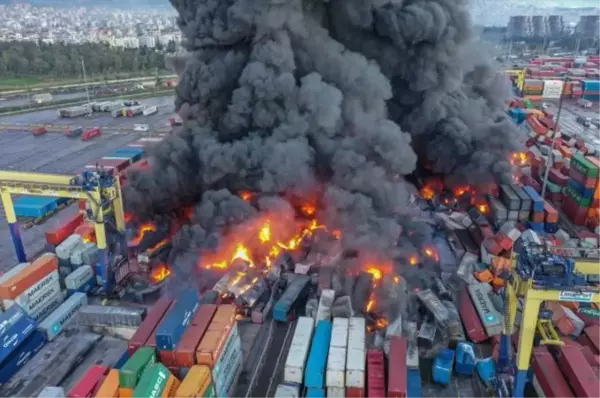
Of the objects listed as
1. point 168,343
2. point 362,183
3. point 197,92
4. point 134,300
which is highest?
point 197,92

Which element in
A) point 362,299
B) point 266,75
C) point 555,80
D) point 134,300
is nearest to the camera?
point 362,299

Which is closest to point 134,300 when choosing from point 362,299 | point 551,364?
point 362,299

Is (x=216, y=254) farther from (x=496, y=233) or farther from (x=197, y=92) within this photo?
(x=496, y=233)

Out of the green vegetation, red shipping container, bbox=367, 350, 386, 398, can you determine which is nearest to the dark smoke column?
red shipping container, bbox=367, 350, 386, 398

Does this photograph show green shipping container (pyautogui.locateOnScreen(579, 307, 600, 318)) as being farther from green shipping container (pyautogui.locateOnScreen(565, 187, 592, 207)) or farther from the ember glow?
the ember glow

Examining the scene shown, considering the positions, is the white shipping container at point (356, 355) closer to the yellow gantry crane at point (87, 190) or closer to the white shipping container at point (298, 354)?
the white shipping container at point (298, 354)
